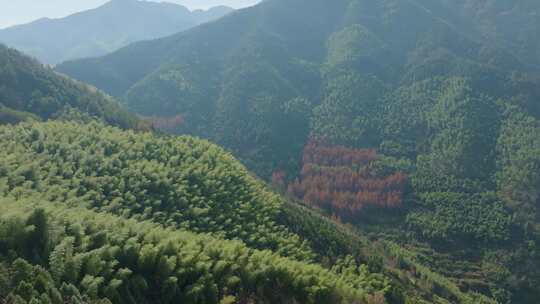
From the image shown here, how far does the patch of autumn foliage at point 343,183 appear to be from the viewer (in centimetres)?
11056

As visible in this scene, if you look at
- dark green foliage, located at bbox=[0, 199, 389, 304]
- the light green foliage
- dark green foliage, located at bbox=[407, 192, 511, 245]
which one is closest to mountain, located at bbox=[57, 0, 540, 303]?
dark green foliage, located at bbox=[407, 192, 511, 245]

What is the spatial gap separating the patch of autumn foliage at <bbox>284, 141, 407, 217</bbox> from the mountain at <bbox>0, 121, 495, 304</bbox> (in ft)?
109

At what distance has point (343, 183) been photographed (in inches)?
4700

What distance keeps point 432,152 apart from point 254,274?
10949 cm

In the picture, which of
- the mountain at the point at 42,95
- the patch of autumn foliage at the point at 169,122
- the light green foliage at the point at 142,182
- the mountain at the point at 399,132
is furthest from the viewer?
the patch of autumn foliage at the point at 169,122

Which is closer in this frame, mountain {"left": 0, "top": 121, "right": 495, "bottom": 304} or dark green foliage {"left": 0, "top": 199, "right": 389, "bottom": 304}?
dark green foliage {"left": 0, "top": 199, "right": 389, "bottom": 304}

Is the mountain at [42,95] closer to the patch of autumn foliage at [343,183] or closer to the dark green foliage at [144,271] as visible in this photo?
the patch of autumn foliage at [343,183]

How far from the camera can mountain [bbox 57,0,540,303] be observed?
308ft

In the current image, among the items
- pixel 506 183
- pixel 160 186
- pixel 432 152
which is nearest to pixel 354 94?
pixel 432 152

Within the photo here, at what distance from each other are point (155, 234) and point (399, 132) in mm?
122398

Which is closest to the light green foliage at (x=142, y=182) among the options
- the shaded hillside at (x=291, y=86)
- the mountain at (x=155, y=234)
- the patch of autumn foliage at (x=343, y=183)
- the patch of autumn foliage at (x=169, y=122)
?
the mountain at (x=155, y=234)

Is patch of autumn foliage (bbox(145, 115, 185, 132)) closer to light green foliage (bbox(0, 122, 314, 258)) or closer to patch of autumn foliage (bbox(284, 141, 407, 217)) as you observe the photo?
patch of autumn foliage (bbox(284, 141, 407, 217))

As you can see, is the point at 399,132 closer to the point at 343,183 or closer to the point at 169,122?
the point at 343,183

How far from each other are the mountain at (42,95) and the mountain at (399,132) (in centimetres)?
4573
